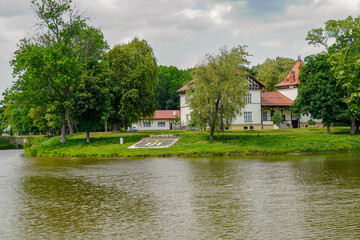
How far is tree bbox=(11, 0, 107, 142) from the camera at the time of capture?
41.1m

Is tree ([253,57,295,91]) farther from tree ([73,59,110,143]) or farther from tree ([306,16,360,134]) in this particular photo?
tree ([73,59,110,143])

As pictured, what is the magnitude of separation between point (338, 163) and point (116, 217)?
18724 mm

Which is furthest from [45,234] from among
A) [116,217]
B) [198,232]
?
[198,232]

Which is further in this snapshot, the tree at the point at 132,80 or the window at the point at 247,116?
the window at the point at 247,116

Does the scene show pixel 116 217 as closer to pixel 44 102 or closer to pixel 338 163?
pixel 338 163

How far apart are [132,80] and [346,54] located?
85.3ft

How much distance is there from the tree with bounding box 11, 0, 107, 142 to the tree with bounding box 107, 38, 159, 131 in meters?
4.53

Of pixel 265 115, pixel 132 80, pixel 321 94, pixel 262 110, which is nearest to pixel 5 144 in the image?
pixel 132 80

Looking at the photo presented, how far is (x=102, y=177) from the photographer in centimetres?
2273

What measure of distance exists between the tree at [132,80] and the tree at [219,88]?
9.15 meters

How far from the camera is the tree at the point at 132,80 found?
152ft

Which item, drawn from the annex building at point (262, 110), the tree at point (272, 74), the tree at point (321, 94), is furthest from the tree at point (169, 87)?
the tree at point (321, 94)

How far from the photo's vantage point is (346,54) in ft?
149

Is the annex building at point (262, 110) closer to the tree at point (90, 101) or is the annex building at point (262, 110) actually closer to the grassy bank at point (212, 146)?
the grassy bank at point (212, 146)
